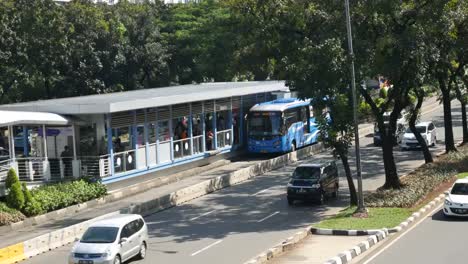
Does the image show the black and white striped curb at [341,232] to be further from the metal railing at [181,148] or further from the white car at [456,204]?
the metal railing at [181,148]

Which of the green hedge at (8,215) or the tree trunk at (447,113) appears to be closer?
the green hedge at (8,215)

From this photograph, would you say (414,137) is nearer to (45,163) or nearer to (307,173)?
(307,173)

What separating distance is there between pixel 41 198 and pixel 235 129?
20250 mm

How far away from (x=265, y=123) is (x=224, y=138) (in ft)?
9.59

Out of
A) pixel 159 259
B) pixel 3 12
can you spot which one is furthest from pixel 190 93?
pixel 159 259

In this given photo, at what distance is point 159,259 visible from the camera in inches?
867

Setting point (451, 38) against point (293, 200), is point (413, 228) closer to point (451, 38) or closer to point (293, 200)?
point (293, 200)

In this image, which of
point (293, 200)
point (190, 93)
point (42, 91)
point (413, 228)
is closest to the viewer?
point (413, 228)

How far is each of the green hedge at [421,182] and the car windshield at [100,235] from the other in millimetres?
12085

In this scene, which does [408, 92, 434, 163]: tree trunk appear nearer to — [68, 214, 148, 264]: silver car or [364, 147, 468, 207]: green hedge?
[364, 147, 468, 207]: green hedge

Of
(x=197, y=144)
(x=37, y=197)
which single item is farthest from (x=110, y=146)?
(x=197, y=144)

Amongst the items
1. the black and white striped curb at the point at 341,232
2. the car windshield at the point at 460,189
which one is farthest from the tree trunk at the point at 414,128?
the black and white striped curb at the point at 341,232

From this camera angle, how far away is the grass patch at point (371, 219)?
2469 cm

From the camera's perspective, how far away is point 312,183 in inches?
1200
